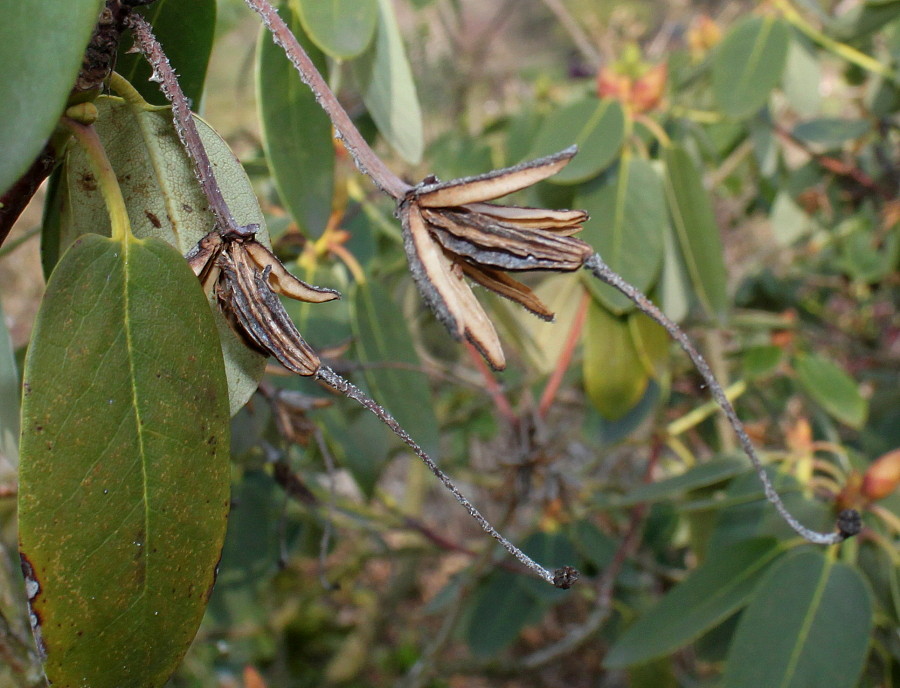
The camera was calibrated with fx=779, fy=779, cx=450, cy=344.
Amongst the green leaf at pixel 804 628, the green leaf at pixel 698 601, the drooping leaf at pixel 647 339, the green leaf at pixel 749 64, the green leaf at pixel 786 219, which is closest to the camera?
the green leaf at pixel 804 628

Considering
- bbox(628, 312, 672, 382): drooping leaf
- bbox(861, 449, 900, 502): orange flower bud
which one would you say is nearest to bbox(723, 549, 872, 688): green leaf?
bbox(861, 449, 900, 502): orange flower bud

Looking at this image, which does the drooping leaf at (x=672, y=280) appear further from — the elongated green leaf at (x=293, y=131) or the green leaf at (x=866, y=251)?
the green leaf at (x=866, y=251)

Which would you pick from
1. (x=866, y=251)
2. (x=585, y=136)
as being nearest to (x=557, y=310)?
(x=585, y=136)

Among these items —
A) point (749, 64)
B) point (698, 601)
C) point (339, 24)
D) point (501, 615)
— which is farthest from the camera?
point (501, 615)

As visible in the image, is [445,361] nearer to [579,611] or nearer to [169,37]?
[579,611]

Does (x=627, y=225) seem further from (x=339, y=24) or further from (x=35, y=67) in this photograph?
(x=35, y=67)

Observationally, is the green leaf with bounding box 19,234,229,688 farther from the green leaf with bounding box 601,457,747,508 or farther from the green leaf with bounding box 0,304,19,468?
the green leaf with bounding box 601,457,747,508

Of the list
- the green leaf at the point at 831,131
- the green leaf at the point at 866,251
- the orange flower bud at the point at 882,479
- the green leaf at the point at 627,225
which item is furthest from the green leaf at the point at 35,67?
the green leaf at the point at 866,251
